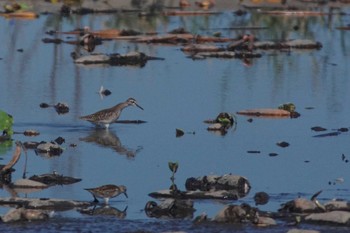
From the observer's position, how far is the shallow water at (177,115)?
11.9 metres

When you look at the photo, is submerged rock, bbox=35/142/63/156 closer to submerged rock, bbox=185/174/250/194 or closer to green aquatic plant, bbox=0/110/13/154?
green aquatic plant, bbox=0/110/13/154

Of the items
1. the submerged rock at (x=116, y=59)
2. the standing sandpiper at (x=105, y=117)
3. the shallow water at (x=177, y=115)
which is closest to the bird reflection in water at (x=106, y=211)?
the shallow water at (x=177, y=115)

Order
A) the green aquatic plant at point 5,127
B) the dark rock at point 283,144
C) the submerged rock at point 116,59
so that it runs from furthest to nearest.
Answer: the submerged rock at point 116,59 < the green aquatic plant at point 5,127 < the dark rock at point 283,144

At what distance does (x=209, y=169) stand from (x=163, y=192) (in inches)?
56.4

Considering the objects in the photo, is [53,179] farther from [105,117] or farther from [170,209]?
[105,117]

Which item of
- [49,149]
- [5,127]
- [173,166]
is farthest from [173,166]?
[5,127]

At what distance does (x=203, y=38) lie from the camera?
23797 mm

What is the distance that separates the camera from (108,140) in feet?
47.6

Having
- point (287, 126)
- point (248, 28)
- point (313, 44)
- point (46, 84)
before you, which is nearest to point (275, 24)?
point (248, 28)

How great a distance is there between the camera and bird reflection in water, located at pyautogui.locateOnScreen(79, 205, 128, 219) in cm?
1058

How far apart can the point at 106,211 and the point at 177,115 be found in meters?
5.43

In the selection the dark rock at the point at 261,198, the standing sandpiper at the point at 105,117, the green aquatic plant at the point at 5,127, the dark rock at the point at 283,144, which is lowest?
the dark rock at the point at 261,198

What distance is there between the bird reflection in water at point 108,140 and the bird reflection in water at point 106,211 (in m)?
2.67

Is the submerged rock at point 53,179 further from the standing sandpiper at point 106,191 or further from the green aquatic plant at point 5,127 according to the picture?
the green aquatic plant at point 5,127
